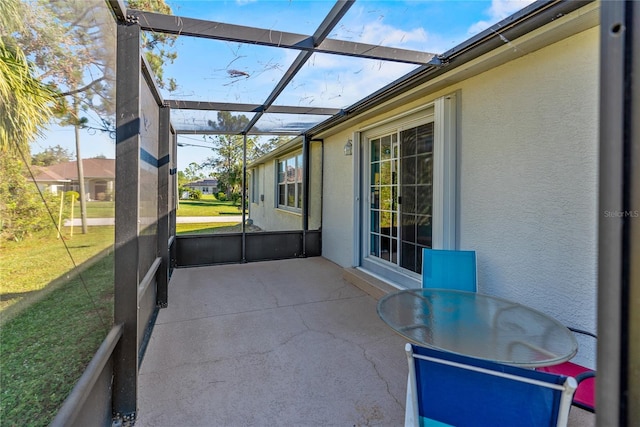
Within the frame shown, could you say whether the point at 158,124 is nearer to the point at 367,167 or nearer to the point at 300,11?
the point at 300,11

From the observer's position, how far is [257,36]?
2598 millimetres

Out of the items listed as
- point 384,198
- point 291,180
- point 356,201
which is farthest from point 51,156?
point 291,180

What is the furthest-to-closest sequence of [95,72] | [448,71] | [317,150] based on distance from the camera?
[317,150] < [448,71] < [95,72]

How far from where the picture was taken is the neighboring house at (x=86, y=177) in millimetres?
1441

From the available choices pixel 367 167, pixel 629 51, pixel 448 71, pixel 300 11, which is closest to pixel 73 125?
pixel 300 11

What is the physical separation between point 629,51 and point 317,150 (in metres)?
7.01

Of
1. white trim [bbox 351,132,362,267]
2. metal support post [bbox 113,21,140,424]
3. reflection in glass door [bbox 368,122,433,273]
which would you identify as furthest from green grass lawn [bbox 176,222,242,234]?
metal support post [bbox 113,21,140,424]

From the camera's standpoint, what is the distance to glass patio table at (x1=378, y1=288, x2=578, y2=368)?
1688mm

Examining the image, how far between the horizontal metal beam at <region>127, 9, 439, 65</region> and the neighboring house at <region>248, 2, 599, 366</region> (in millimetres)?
756

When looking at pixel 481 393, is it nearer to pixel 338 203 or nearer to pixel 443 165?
pixel 443 165

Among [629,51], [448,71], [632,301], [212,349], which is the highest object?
[448,71]

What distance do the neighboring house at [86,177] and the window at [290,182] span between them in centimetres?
612

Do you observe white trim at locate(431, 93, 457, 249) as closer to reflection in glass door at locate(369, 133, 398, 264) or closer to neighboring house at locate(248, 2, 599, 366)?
neighboring house at locate(248, 2, 599, 366)

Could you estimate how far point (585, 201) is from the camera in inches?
91.7
